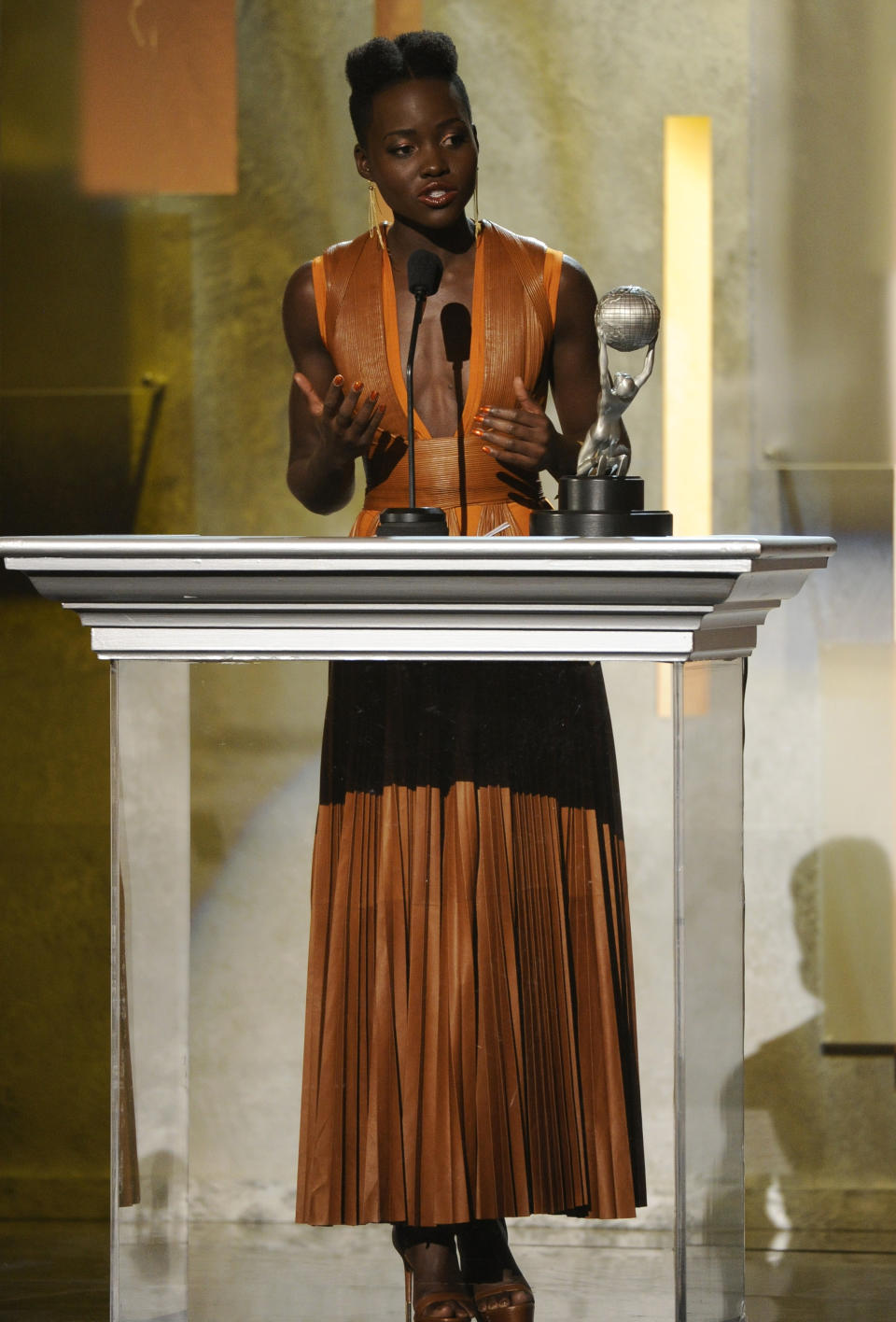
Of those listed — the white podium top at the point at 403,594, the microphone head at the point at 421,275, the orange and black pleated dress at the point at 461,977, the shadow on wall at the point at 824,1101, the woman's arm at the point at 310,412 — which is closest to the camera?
the white podium top at the point at 403,594

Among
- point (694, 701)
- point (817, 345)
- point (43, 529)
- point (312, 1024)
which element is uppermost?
point (817, 345)

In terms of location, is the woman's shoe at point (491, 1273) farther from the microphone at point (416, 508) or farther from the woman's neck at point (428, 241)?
the woman's neck at point (428, 241)

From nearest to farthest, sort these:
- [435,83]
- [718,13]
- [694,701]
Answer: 1. [694,701]
2. [435,83]
3. [718,13]

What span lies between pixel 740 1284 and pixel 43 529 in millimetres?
2078

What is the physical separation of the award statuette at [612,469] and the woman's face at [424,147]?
1.22 ft

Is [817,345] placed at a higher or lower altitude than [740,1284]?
higher

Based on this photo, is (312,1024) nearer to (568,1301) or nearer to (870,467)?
(568,1301)

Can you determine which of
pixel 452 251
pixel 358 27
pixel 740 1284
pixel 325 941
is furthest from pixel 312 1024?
pixel 358 27

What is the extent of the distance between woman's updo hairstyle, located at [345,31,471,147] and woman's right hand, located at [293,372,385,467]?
407mm

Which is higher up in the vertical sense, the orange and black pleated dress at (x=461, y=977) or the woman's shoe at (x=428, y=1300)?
the orange and black pleated dress at (x=461, y=977)

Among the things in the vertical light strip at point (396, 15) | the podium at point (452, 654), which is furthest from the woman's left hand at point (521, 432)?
the vertical light strip at point (396, 15)

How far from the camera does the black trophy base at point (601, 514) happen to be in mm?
1904

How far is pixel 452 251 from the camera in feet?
7.54

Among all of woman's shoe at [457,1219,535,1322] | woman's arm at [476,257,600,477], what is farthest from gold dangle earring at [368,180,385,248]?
woman's shoe at [457,1219,535,1322]
